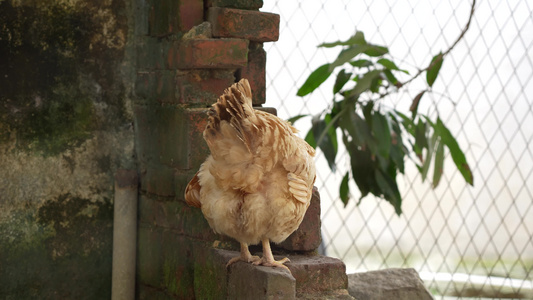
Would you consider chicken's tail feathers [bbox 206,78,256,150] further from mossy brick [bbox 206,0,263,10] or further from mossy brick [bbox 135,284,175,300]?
mossy brick [bbox 135,284,175,300]

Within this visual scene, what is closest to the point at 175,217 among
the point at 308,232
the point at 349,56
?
the point at 308,232

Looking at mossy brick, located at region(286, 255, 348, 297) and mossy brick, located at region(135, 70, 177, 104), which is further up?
mossy brick, located at region(135, 70, 177, 104)

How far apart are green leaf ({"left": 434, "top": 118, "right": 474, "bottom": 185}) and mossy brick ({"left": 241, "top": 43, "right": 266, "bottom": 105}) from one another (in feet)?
2.11

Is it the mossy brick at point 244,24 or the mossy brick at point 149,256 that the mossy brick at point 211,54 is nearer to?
the mossy brick at point 244,24

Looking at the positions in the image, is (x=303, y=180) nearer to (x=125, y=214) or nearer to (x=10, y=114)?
(x=125, y=214)

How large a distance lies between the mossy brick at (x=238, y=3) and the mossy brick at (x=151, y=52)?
21cm

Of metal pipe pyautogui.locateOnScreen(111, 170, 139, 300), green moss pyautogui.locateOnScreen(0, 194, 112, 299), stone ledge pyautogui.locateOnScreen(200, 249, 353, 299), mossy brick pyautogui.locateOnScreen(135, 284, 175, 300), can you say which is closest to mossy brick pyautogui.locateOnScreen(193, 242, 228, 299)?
stone ledge pyautogui.locateOnScreen(200, 249, 353, 299)

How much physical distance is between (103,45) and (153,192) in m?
0.55

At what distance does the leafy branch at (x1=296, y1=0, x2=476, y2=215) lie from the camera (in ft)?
7.63

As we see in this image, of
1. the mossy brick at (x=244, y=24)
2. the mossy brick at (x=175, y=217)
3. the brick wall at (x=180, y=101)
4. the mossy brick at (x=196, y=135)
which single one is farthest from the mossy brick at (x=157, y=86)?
the mossy brick at (x=175, y=217)

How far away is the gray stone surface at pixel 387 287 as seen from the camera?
2.51 m

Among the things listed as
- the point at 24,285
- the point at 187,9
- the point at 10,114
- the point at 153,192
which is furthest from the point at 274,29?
the point at 24,285

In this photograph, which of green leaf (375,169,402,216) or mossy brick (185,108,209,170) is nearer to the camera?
mossy brick (185,108,209,170)

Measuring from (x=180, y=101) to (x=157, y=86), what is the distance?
0.57ft
